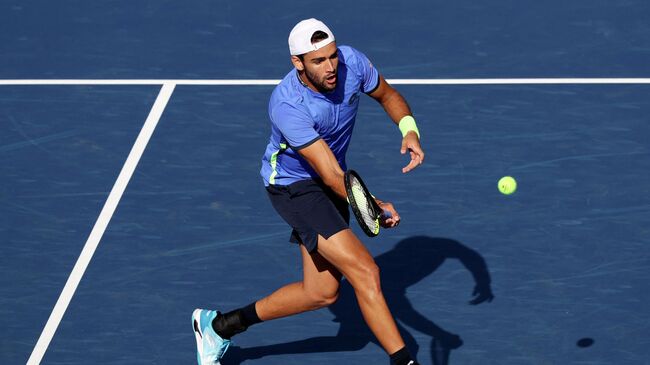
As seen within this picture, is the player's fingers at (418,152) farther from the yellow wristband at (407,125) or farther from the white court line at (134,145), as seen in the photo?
the white court line at (134,145)

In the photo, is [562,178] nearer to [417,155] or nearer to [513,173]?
[513,173]

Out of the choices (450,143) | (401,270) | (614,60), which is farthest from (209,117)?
(614,60)

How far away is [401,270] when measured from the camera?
9.44 meters

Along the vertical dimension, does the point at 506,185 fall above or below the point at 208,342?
above

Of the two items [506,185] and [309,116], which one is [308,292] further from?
[506,185]

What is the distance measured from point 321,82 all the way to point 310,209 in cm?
75

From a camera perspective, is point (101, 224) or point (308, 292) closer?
point (308, 292)

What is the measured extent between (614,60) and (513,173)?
92.7 inches

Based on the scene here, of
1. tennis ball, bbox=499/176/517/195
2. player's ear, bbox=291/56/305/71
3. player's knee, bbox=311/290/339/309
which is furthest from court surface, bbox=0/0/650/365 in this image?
player's ear, bbox=291/56/305/71

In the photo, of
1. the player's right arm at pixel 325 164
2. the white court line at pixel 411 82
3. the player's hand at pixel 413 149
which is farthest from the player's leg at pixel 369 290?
the white court line at pixel 411 82

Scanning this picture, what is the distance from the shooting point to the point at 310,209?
26.2 ft

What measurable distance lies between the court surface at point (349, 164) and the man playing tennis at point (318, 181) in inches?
19.8

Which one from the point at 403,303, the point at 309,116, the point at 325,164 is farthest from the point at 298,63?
the point at 403,303

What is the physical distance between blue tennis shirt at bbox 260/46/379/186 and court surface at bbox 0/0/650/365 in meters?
1.22
